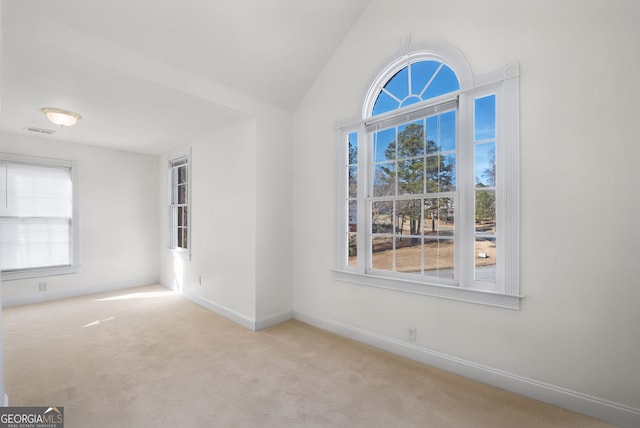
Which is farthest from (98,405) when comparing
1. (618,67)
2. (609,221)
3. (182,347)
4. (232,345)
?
(618,67)

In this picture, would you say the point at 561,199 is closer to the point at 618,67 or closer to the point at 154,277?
the point at 618,67

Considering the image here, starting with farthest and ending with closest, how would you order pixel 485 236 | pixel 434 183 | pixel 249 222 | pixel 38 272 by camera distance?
1. pixel 38 272
2. pixel 249 222
3. pixel 434 183
4. pixel 485 236

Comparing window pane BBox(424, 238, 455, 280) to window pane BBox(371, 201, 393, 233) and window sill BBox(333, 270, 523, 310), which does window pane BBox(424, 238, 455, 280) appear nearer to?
window sill BBox(333, 270, 523, 310)

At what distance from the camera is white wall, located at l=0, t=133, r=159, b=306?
4383 millimetres

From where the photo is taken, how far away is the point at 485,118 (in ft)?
7.61

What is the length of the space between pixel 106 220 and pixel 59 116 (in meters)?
2.33

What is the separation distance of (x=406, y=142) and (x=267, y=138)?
5.51 feet

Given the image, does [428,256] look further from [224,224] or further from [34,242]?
[34,242]

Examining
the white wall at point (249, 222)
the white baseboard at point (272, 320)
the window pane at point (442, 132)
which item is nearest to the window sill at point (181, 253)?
the white wall at point (249, 222)

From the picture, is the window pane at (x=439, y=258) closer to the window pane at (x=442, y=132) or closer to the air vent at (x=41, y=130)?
the window pane at (x=442, y=132)

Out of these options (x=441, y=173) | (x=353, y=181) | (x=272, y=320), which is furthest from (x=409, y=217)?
(x=272, y=320)

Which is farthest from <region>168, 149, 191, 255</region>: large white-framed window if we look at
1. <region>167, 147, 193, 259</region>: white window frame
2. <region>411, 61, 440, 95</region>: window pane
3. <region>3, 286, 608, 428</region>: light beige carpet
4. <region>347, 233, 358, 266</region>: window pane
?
<region>411, 61, 440, 95</region>: window pane

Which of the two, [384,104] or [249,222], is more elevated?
[384,104]

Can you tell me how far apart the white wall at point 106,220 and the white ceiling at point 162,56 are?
958 millimetres
